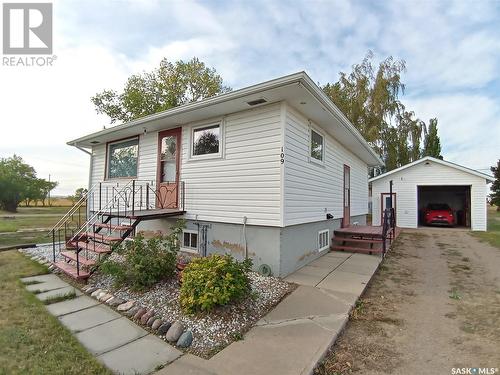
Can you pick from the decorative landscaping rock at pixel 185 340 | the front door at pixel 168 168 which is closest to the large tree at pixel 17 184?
the front door at pixel 168 168

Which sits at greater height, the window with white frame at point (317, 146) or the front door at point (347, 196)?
the window with white frame at point (317, 146)

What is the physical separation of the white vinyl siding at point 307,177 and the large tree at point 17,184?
122 ft

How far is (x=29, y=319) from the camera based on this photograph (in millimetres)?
3652

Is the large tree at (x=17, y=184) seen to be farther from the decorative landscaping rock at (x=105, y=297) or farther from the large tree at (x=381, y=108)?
the decorative landscaping rock at (x=105, y=297)

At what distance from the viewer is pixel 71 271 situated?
17.7 ft

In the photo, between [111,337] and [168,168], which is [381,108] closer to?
[168,168]

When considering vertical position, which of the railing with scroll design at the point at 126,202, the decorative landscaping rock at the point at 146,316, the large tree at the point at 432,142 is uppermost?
the large tree at the point at 432,142

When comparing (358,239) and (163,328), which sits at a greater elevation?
(358,239)

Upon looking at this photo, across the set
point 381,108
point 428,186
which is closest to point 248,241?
point 428,186

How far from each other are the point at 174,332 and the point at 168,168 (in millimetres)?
5002

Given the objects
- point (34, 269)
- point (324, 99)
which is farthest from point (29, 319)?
point (324, 99)

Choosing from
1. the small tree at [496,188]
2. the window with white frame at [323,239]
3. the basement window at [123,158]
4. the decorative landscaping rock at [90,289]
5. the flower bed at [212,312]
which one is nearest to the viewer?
the flower bed at [212,312]

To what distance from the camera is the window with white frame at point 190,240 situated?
674 centimetres

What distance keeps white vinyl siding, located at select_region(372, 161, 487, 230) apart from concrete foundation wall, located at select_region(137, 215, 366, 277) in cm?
1144
